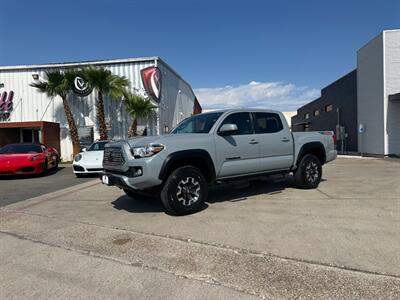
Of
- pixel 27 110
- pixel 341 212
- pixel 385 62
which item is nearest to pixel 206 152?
pixel 341 212

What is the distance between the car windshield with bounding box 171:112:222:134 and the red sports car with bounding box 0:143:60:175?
25.0ft

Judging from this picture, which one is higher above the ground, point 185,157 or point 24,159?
point 185,157

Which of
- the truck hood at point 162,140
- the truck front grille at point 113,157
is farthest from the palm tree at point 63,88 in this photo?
the truck hood at point 162,140

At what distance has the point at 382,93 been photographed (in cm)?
1781

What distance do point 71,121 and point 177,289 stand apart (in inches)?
689

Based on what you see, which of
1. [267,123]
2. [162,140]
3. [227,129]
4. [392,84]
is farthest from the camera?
[392,84]

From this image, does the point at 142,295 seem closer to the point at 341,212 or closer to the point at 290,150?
the point at 341,212

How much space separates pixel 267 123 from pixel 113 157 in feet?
10.8

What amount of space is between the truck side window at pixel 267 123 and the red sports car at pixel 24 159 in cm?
909

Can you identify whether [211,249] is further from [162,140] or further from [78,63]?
[78,63]

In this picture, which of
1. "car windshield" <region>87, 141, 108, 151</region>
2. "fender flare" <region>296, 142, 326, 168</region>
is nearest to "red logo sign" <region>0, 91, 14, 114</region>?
"car windshield" <region>87, 141, 108, 151</region>

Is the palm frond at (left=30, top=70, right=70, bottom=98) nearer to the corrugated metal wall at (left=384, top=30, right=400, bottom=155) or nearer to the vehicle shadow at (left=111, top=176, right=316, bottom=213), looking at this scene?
the vehicle shadow at (left=111, top=176, right=316, bottom=213)

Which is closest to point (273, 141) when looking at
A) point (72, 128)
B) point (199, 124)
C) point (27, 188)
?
point (199, 124)

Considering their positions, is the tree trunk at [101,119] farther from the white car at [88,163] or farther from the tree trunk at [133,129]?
the white car at [88,163]
